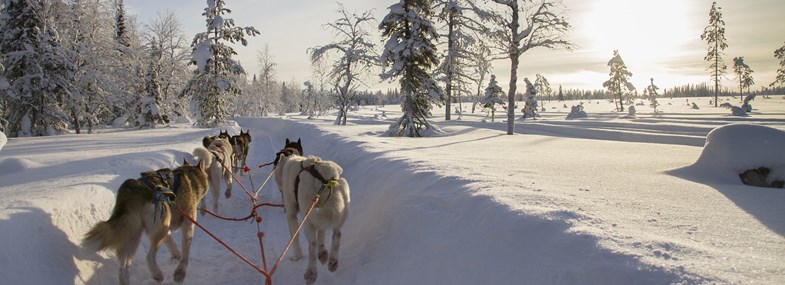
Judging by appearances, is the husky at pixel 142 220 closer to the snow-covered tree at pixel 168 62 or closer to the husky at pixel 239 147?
the husky at pixel 239 147

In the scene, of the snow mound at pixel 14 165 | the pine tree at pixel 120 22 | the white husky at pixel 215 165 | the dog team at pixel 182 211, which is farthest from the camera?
the pine tree at pixel 120 22

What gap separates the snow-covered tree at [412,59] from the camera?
62.5 feet

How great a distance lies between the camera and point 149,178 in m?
4.00

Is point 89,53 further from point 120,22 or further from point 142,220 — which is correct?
point 142,220

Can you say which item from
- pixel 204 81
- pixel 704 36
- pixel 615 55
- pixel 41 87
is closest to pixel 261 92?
pixel 204 81

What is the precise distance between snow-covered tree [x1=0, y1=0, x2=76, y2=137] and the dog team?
74.3 feet

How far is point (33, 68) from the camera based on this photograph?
20.5 metres

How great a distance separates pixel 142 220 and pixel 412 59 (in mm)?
16758

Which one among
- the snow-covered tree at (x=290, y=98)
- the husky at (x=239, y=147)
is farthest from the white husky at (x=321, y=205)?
the snow-covered tree at (x=290, y=98)

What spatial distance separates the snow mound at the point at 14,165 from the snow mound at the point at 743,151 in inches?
486

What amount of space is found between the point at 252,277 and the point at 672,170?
7063 millimetres

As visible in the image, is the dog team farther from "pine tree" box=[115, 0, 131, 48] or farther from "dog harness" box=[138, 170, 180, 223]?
"pine tree" box=[115, 0, 131, 48]

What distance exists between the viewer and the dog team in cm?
366

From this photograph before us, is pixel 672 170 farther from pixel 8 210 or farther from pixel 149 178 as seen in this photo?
pixel 8 210
